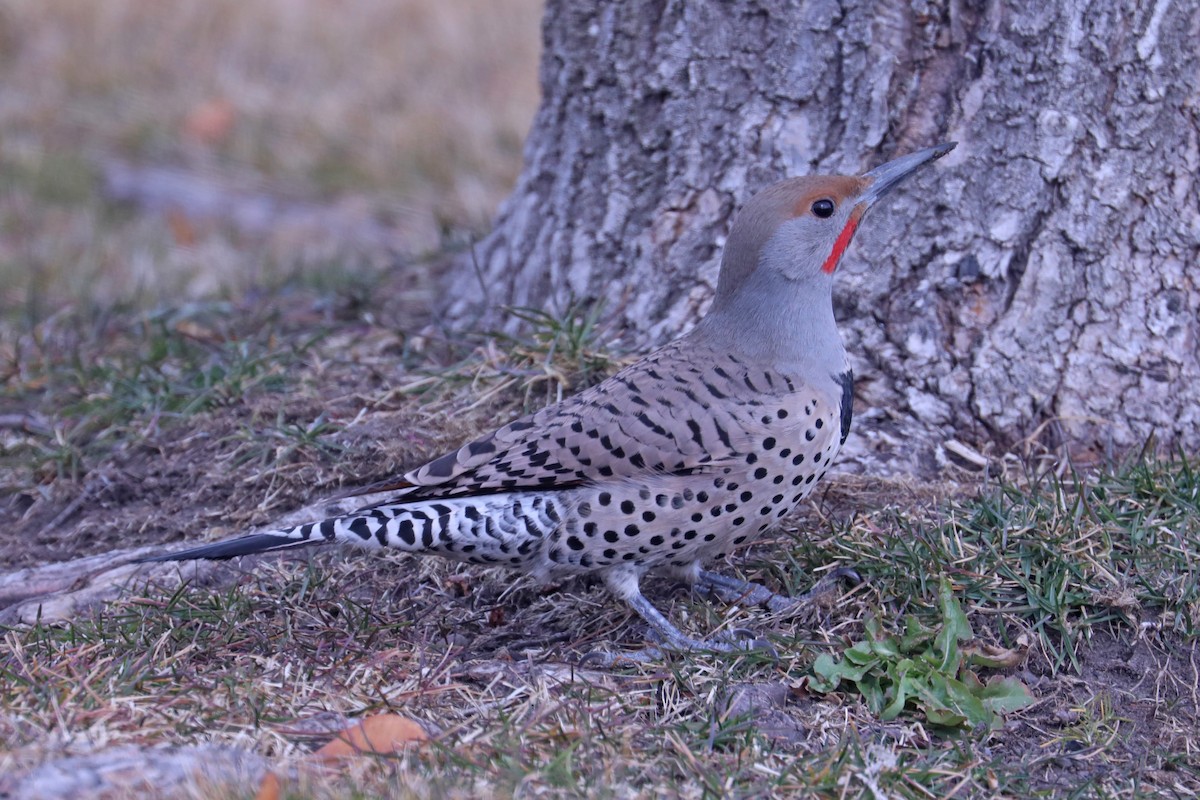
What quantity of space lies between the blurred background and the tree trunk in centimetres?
226

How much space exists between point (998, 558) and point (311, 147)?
6496 mm

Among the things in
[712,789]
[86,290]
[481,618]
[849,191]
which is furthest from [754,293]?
[86,290]

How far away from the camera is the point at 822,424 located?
360 cm

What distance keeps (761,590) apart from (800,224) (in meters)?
1.07

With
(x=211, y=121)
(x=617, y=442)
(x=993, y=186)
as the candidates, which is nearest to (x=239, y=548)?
(x=617, y=442)

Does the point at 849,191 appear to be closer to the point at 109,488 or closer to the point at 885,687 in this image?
the point at 885,687

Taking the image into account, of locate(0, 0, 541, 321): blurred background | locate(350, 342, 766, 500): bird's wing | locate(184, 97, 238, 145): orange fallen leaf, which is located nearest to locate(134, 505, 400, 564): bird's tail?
locate(350, 342, 766, 500): bird's wing

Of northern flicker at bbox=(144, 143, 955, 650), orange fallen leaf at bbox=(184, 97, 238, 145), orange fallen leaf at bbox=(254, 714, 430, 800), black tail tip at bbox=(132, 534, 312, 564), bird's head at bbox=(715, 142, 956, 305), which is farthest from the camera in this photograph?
orange fallen leaf at bbox=(184, 97, 238, 145)

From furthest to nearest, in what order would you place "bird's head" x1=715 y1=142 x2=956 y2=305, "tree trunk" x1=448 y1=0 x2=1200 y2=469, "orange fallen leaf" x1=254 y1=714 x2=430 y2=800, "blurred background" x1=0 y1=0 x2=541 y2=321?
"blurred background" x1=0 y1=0 x2=541 y2=321
"tree trunk" x1=448 y1=0 x2=1200 y2=469
"bird's head" x1=715 y1=142 x2=956 y2=305
"orange fallen leaf" x1=254 y1=714 x2=430 y2=800

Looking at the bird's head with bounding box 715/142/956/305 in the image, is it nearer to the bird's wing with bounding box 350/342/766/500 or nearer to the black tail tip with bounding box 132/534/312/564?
the bird's wing with bounding box 350/342/766/500

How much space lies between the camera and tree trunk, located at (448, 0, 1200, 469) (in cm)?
425

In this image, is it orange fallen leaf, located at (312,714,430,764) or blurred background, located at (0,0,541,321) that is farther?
blurred background, located at (0,0,541,321)

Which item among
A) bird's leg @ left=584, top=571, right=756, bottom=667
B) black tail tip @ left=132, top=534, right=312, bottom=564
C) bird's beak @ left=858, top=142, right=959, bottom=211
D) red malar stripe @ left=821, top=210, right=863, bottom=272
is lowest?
bird's leg @ left=584, top=571, right=756, bottom=667

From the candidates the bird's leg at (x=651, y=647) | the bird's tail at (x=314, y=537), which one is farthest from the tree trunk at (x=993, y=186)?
the bird's tail at (x=314, y=537)
